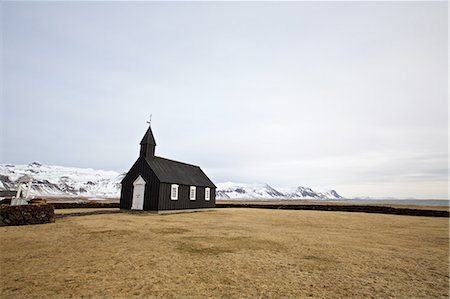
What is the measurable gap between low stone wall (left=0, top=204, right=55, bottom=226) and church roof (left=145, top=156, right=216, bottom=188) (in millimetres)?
11888

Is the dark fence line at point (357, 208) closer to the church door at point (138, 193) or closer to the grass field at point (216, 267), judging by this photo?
the church door at point (138, 193)

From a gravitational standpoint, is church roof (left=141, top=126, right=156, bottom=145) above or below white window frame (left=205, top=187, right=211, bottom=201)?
above

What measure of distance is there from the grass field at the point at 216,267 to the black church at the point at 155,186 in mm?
15366

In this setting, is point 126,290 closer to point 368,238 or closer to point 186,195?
point 368,238

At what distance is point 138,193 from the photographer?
29.2m

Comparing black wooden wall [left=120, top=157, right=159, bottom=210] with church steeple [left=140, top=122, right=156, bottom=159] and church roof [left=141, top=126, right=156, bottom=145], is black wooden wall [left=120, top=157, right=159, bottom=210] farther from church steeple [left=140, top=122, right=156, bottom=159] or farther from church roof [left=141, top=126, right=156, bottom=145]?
church roof [left=141, top=126, right=156, bottom=145]

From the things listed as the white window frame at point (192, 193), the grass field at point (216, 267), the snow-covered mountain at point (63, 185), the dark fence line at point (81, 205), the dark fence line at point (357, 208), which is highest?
the white window frame at point (192, 193)

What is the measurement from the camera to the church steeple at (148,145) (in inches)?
1227

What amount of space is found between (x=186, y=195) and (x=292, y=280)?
2652 cm

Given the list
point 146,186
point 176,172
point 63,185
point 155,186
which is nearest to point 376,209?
point 176,172

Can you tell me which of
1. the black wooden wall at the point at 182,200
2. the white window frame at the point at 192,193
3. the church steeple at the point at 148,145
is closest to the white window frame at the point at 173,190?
the black wooden wall at the point at 182,200

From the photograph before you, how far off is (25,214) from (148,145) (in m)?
15.7

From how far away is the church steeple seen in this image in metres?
31.2

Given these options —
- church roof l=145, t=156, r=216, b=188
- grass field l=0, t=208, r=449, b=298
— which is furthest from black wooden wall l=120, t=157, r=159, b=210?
grass field l=0, t=208, r=449, b=298
